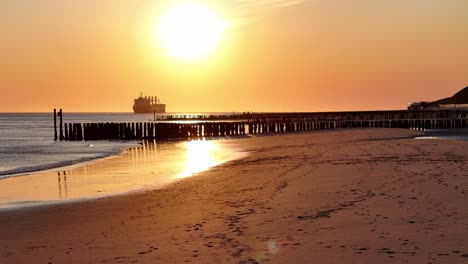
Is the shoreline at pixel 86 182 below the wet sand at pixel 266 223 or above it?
below

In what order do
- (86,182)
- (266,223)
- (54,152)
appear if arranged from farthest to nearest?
(54,152) < (86,182) < (266,223)

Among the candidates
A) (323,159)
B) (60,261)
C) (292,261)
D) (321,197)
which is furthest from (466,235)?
(323,159)

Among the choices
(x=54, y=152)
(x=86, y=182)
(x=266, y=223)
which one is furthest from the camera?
(x=54, y=152)

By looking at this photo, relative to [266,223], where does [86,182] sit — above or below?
below

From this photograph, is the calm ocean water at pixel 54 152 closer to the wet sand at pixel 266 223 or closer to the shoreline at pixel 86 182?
the shoreline at pixel 86 182

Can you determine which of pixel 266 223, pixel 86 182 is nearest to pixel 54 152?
pixel 86 182

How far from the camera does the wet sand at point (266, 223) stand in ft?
25.5

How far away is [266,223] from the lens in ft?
31.9

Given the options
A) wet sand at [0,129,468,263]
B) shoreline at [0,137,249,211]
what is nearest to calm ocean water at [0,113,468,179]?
shoreline at [0,137,249,211]

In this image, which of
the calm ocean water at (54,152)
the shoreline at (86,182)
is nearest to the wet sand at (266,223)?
the shoreline at (86,182)

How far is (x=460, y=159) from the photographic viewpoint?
20.0 metres

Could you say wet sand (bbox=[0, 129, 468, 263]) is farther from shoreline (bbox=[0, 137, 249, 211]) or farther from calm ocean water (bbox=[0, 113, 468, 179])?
calm ocean water (bbox=[0, 113, 468, 179])

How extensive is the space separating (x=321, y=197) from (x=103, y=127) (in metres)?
49.6

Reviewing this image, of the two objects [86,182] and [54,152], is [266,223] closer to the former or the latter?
[86,182]
